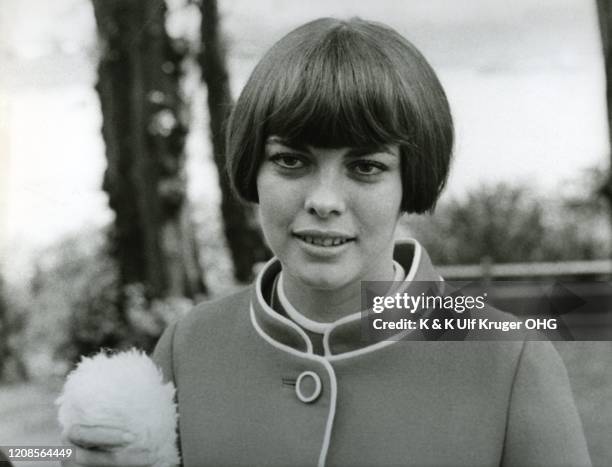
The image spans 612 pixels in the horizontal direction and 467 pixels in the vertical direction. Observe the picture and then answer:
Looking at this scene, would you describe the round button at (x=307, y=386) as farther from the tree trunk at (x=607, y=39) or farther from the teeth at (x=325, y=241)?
the tree trunk at (x=607, y=39)

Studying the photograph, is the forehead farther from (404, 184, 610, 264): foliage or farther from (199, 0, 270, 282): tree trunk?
(404, 184, 610, 264): foliage

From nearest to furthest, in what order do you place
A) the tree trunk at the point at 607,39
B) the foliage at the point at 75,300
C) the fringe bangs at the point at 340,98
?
the fringe bangs at the point at 340,98, the tree trunk at the point at 607,39, the foliage at the point at 75,300

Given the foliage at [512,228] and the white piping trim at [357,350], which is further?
the foliage at [512,228]

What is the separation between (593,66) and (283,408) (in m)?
1.21

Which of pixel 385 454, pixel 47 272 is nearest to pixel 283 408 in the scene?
pixel 385 454

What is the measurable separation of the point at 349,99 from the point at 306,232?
0.12 metres

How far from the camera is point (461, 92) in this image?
1.63m

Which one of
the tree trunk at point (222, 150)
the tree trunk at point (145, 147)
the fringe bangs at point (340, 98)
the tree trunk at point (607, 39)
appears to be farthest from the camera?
the tree trunk at point (145, 147)

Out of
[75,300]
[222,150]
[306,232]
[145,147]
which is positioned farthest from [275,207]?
[75,300]

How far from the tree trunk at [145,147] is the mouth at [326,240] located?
134cm

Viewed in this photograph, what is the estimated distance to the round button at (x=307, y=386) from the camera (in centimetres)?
80

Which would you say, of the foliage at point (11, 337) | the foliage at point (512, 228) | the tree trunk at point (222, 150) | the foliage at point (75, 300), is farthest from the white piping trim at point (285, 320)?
the foliage at point (11, 337)

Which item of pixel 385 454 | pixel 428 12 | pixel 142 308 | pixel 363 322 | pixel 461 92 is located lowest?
pixel 142 308

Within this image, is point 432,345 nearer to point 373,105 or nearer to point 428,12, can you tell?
point 373,105
